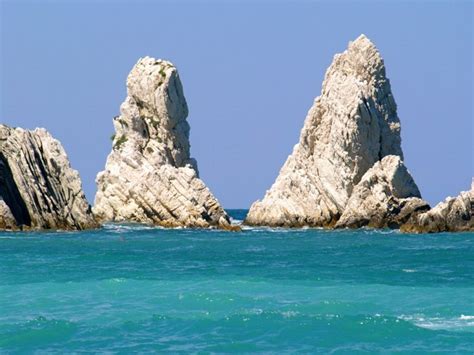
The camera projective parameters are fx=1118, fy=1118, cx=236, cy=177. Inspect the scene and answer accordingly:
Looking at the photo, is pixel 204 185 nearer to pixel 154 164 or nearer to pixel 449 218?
pixel 154 164

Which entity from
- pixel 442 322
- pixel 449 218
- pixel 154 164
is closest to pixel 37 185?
pixel 154 164

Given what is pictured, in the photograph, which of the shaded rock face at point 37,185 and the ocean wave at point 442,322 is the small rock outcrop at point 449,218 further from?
the ocean wave at point 442,322

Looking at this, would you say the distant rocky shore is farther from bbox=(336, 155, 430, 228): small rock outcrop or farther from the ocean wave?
the ocean wave

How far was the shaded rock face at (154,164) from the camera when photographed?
92.0 metres

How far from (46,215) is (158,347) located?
176 feet

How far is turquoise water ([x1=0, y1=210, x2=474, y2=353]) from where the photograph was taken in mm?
26719

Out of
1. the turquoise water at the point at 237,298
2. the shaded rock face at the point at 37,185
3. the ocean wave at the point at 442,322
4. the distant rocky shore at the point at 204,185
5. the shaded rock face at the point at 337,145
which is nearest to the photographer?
the turquoise water at the point at 237,298

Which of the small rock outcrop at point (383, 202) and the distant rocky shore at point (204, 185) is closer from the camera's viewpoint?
the distant rocky shore at point (204, 185)

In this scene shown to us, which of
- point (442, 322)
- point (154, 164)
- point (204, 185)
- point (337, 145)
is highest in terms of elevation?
point (337, 145)

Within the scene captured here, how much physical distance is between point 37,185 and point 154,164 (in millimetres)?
24793

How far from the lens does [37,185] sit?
251ft

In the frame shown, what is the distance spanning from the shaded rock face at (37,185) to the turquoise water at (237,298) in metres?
12.7

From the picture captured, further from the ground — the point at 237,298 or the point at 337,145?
the point at 337,145

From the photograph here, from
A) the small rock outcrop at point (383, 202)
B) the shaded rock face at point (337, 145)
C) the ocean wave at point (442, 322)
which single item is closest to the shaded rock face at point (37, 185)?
the shaded rock face at point (337, 145)
